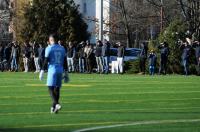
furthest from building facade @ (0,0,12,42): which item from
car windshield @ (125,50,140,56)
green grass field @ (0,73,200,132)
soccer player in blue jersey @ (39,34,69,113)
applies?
soccer player in blue jersey @ (39,34,69,113)

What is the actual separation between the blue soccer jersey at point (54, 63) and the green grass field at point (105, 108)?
2.39 feet

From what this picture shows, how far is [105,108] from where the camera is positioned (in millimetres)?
18781

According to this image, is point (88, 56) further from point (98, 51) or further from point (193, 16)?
point (193, 16)

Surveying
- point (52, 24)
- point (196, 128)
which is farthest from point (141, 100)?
point (52, 24)

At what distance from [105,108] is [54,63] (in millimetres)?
1757

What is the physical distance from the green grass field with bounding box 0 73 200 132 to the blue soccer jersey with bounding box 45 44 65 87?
73 centimetres

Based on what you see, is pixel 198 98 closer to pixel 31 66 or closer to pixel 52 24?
pixel 31 66

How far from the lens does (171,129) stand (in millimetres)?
14148

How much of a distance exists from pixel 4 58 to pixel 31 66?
5.65ft

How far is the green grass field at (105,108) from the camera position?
579 inches

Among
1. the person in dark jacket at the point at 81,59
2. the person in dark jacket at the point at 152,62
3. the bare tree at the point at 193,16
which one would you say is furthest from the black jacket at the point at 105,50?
the bare tree at the point at 193,16

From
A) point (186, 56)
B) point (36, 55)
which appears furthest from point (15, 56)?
point (186, 56)

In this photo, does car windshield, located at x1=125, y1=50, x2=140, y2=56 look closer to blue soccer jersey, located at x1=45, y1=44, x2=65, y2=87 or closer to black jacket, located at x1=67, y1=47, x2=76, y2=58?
black jacket, located at x1=67, y1=47, x2=76, y2=58

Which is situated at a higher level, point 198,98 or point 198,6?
point 198,6
